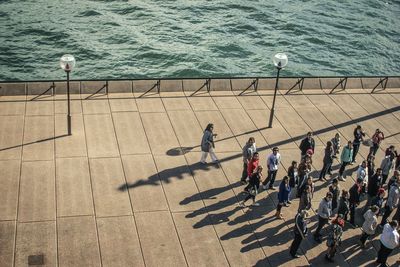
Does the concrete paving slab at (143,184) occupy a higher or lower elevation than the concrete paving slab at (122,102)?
lower

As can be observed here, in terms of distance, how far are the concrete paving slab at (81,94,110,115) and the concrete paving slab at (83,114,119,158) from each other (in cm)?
41

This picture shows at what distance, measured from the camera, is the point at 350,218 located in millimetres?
18797

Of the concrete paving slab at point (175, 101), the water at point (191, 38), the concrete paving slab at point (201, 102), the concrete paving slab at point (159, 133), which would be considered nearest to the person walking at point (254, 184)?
the concrete paving slab at point (159, 133)

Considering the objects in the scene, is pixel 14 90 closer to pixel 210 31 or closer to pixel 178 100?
pixel 178 100

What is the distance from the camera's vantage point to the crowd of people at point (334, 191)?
1664cm

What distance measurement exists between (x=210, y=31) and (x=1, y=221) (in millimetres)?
30787

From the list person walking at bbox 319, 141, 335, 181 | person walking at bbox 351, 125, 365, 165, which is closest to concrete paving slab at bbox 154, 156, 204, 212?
person walking at bbox 319, 141, 335, 181

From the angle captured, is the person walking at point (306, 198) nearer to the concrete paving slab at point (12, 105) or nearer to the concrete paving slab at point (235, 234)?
the concrete paving slab at point (235, 234)

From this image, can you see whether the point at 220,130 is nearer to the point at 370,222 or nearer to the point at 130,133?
the point at 130,133

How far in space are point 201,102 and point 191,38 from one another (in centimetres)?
1916

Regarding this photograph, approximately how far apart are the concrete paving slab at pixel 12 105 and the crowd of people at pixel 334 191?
7.83 metres

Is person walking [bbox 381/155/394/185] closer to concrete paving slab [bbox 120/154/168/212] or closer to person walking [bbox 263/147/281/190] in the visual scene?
person walking [bbox 263/147/281/190]

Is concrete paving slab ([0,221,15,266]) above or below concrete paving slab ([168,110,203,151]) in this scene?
above

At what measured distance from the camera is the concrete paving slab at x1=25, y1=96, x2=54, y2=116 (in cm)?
2319
